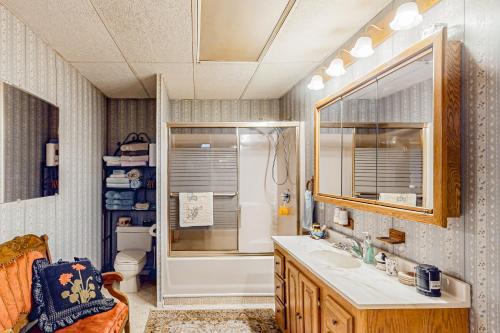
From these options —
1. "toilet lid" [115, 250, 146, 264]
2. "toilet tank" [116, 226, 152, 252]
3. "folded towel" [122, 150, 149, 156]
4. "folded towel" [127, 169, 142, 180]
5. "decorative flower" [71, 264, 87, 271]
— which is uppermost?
"folded towel" [122, 150, 149, 156]

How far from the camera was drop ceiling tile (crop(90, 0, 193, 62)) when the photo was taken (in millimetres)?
2100

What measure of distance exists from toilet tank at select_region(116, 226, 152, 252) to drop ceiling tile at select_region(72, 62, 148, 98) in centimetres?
175

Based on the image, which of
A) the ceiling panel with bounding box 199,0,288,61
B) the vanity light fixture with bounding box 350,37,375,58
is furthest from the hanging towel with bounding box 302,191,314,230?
the vanity light fixture with bounding box 350,37,375,58

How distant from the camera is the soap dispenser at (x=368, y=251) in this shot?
7.02 ft

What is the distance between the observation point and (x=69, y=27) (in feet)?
7.73

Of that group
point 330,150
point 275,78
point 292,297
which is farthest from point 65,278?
point 275,78

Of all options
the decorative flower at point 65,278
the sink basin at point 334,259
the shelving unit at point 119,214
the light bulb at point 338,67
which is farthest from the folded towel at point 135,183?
the light bulb at point 338,67

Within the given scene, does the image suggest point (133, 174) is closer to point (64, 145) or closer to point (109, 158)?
point (109, 158)

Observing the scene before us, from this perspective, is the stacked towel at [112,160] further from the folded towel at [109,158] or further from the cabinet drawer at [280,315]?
the cabinet drawer at [280,315]

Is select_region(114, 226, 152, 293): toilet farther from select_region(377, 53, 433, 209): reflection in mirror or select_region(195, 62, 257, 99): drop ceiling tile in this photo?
select_region(377, 53, 433, 209): reflection in mirror

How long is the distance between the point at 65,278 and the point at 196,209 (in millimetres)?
1627

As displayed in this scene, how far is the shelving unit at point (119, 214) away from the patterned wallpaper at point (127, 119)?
437 mm

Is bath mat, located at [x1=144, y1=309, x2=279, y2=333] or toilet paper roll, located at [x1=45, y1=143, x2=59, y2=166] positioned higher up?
toilet paper roll, located at [x1=45, y1=143, x2=59, y2=166]

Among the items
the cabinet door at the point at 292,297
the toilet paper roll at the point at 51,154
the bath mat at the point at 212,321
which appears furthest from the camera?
the bath mat at the point at 212,321
